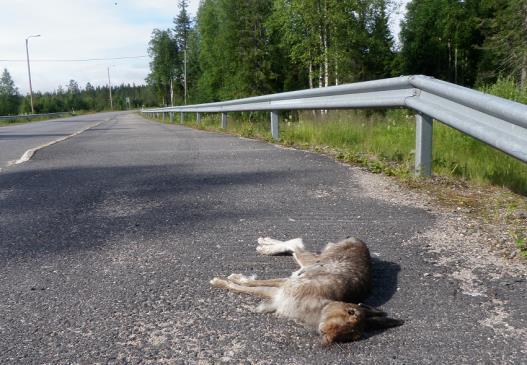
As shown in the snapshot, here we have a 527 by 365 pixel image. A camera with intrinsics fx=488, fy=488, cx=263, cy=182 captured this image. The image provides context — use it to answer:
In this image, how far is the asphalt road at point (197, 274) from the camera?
6.04 ft

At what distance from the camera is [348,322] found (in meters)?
1.87

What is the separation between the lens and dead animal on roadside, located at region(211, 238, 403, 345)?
6.19 feet

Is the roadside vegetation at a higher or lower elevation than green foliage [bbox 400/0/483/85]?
lower

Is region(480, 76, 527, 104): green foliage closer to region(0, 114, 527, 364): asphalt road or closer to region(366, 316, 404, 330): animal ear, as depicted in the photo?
region(0, 114, 527, 364): asphalt road

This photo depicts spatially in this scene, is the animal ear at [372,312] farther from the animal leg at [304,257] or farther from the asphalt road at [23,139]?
the asphalt road at [23,139]

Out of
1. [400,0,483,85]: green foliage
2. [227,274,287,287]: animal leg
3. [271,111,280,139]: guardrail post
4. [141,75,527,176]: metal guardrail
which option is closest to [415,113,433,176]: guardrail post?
[141,75,527,176]: metal guardrail

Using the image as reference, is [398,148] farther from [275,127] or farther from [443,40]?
[443,40]

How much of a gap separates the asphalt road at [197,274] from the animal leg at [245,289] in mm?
42

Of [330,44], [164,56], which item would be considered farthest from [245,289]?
[164,56]

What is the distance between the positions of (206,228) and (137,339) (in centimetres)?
147

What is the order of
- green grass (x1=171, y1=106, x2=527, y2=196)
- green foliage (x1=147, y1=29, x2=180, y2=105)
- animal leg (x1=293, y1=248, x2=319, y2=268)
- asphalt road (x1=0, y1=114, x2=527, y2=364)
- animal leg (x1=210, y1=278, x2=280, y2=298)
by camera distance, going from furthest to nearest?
1. green foliage (x1=147, y1=29, x2=180, y2=105)
2. green grass (x1=171, y1=106, x2=527, y2=196)
3. animal leg (x1=293, y1=248, x2=319, y2=268)
4. animal leg (x1=210, y1=278, x2=280, y2=298)
5. asphalt road (x1=0, y1=114, x2=527, y2=364)

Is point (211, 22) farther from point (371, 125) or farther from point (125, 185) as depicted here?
point (125, 185)

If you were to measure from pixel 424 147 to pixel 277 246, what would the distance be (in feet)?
7.40

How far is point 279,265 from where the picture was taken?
2699 mm
